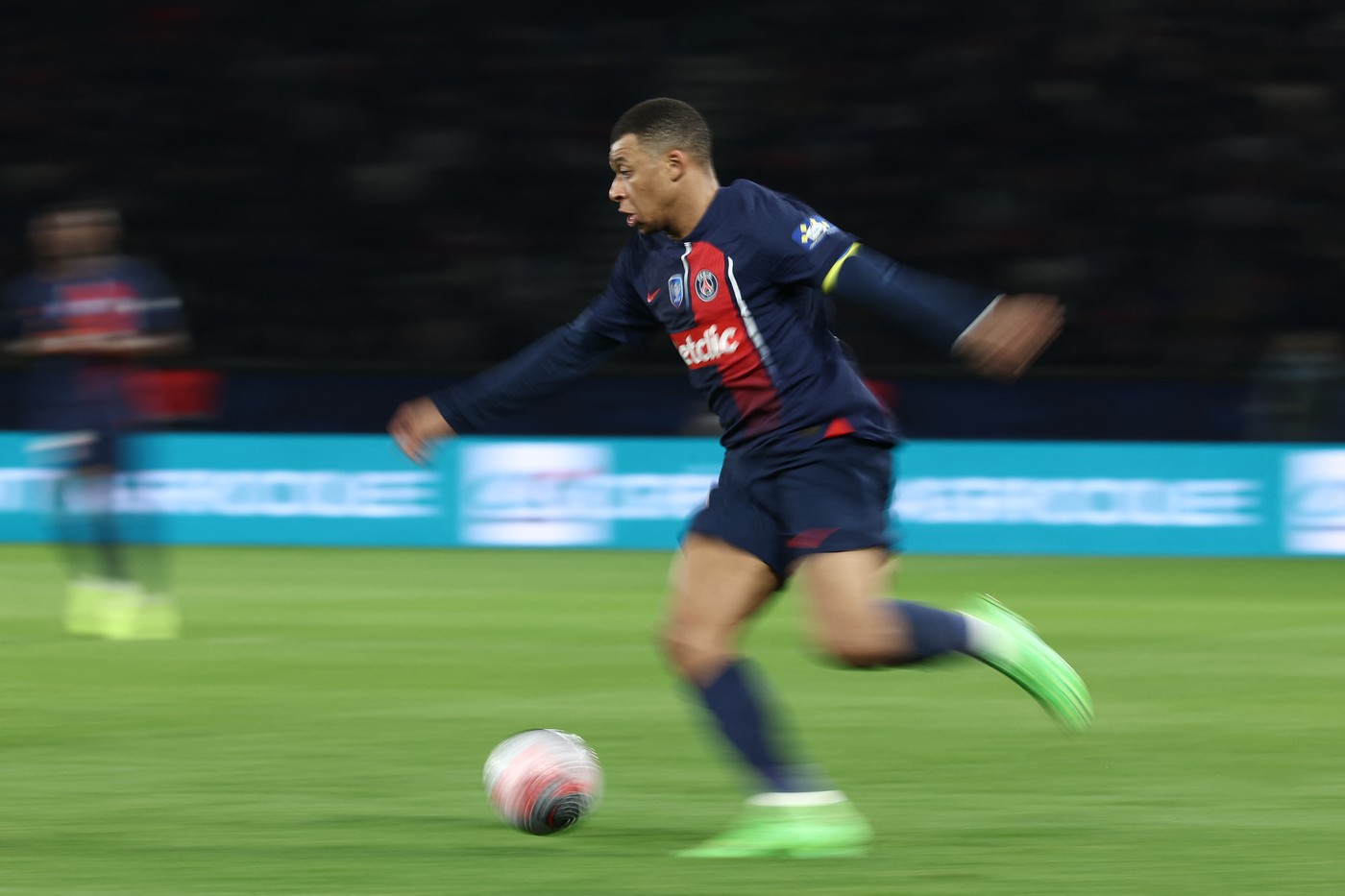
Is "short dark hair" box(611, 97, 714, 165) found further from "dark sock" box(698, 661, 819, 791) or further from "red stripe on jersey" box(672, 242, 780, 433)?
"dark sock" box(698, 661, 819, 791)

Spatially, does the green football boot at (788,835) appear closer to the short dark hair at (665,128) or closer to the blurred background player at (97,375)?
the short dark hair at (665,128)

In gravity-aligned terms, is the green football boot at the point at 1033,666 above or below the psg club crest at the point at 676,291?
below

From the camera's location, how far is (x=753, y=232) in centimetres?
500

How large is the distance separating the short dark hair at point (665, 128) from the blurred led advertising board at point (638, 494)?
33.1 feet

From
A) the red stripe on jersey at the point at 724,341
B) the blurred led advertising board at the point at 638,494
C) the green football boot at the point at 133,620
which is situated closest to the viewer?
the red stripe on jersey at the point at 724,341

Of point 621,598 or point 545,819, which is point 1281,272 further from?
point 545,819

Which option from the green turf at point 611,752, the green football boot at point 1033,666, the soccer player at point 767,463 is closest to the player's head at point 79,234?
the green turf at point 611,752

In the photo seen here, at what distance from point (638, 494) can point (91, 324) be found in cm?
593

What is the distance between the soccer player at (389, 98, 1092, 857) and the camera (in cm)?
497

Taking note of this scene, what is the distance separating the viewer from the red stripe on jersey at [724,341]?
16.5ft

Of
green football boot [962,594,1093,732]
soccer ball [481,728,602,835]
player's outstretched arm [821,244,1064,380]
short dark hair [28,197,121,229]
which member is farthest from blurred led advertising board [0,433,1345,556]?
player's outstretched arm [821,244,1064,380]

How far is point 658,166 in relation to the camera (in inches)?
197

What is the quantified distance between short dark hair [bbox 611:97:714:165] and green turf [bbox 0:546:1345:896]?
1550 mm

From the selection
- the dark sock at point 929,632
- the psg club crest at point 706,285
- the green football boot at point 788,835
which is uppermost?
the psg club crest at point 706,285
